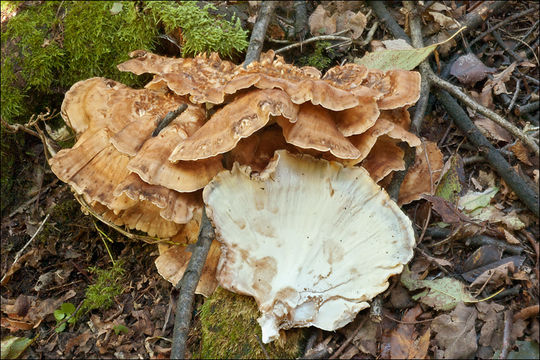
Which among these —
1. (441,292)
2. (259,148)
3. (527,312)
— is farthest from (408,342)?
(259,148)

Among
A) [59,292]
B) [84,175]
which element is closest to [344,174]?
[84,175]

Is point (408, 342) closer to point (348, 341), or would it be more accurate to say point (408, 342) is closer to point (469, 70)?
point (348, 341)

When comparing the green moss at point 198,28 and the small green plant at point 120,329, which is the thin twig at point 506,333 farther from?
the green moss at point 198,28

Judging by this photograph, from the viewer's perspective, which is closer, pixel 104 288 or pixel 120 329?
pixel 120 329

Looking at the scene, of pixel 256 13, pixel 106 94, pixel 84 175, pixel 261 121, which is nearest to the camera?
pixel 261 121

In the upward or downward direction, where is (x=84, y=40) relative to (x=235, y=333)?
upward

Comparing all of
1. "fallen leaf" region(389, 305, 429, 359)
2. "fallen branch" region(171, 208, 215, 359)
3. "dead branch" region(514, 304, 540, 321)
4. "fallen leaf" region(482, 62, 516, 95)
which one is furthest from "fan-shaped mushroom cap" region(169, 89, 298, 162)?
"fallen leaf" region(482, 62, 516, 95)

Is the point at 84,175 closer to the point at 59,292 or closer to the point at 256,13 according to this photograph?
the point at 59,292

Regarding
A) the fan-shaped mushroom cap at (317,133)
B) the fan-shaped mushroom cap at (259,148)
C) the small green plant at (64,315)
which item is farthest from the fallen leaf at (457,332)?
the small green plant at (64,315)
